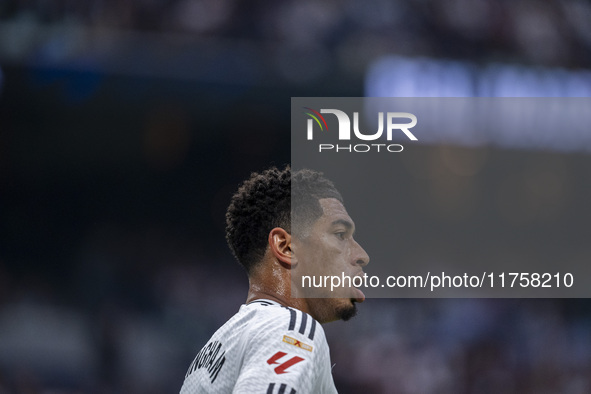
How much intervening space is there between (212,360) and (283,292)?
440mm

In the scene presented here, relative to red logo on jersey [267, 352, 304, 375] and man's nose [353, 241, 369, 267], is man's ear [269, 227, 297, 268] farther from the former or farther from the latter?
red logo on jersey [267, 352, 304, 375]

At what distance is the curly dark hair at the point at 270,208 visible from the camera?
9.59 feet

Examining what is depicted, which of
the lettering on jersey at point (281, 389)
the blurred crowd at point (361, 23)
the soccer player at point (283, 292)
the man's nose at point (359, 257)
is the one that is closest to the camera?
the lettering on jersey at point (281, 389)

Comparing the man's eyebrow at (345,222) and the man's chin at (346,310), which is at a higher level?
the man's eyebrow at (345,222)

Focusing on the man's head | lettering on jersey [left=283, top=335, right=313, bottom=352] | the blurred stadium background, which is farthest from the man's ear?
the blurred stadium background

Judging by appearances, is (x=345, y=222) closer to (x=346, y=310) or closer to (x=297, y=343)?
(x=346, y=310)

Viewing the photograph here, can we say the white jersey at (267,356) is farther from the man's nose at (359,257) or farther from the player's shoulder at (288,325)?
the man's nose at (359,257)

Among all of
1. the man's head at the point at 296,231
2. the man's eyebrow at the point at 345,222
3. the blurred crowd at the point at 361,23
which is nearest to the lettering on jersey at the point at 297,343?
the man's head at the point at 296,231

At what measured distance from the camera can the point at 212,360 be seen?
247cm

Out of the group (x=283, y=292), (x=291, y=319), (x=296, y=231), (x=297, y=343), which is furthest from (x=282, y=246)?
(x=297, y=343)

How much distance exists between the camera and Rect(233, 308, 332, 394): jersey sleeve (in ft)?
6.94

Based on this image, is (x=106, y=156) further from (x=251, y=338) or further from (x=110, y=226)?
(x=251, y=338)

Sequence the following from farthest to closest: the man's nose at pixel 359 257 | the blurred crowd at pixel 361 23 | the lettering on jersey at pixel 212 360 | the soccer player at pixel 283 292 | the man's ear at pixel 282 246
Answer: the blurred crowd at pixel 361 23
the man's nose at pixel 359 257
the man's ear at pixel 282 246
the lettering on jersey at pixel 212 360
the soccer player at pixel 283 292

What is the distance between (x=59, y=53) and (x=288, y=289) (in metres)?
6.61
